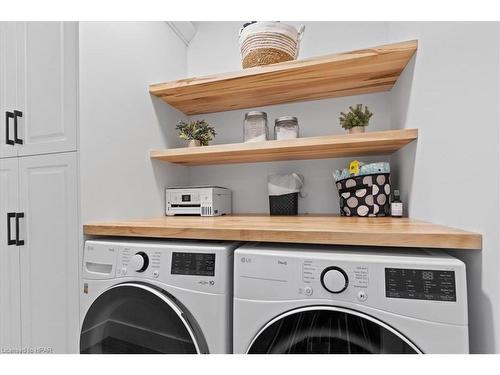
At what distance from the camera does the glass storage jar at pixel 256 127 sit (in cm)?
147

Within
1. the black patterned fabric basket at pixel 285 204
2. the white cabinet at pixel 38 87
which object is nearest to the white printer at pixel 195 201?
the black patterned fabric basket at pixel 285 204

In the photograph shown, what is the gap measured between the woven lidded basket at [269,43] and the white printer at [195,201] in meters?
0.71

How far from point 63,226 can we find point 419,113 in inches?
60.3

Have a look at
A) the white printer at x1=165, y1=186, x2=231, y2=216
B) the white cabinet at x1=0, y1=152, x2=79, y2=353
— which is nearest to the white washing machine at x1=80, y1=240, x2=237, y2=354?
the white cabinet at x1=0, y1=152, x2=79, y2=353

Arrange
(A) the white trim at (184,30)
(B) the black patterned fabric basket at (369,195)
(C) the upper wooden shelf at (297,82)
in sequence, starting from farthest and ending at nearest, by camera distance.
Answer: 1. (A) the white trim at (184,30)
2. (B) the black patterned fabric basket at (369,195)
3. (C) the upper wooden shelf at (297,82)

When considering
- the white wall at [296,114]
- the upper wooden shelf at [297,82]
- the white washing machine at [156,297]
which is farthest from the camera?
the white wall at [296,114]

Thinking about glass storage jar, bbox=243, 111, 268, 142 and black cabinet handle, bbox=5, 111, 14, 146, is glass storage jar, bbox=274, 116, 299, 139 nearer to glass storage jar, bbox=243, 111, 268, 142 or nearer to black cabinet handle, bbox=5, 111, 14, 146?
glass storage jar, bbox=243, 111, 268, 142

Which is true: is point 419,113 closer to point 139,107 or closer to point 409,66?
point 409,66

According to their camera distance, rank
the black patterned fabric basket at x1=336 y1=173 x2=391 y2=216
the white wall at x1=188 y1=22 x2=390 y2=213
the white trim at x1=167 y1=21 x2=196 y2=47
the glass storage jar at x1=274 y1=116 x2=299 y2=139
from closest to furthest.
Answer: the black patterned fabric basket at x1=336 y1=173 x2=391 y2=216 < the glass storage jar at x1=274 y1=116 x2=299 y2=139 < the white wall at x1=188 y1=22 x2=390 y2=213 < the white trim at x1=167 y1=21 x2=196 y2=47

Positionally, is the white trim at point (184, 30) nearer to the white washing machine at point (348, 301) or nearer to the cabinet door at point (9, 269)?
the cabinet door at point (9, 269)

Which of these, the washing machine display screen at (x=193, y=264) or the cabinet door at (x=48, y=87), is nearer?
the washing machine display screen at (x=193, y=264)

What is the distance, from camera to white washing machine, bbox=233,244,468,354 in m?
0.68

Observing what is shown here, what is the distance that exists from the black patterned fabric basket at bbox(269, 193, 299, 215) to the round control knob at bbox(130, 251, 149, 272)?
2.47ft
